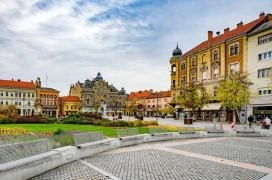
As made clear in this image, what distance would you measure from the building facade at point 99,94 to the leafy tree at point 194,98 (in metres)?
76.1

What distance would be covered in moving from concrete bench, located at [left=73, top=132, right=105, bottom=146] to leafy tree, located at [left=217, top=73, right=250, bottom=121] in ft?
109

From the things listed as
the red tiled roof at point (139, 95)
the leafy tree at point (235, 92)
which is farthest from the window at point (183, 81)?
the red tiled roof at point (139, 95)

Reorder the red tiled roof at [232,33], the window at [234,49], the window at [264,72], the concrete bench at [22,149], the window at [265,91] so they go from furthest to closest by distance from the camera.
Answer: the window at [234,49] < the red tiled roof at [232,33] < the window at [264,72] < the window at [265,91] < the concrete bench at [22,149]

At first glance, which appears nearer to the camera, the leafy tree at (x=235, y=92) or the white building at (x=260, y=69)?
the leafy tree at (x=235, y=92)

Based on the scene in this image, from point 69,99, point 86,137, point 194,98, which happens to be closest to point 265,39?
point 194,98

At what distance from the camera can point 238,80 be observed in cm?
4750

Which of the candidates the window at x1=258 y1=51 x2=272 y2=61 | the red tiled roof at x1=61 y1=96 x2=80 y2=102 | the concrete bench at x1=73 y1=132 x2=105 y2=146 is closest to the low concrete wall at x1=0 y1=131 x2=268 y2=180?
the concrete bench at x1=73 y1=132 x2=105 y2=146

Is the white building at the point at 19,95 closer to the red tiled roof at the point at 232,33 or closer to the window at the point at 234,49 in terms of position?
the red tiled roof at the point at 232,33

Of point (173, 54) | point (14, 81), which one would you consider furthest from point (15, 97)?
point (173, 54)

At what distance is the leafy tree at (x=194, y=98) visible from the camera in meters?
53.4

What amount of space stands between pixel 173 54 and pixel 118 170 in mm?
67865

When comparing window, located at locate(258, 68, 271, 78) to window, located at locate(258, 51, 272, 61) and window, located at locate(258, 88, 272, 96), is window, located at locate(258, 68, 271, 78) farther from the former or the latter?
window, located at locate(258, 88, 272, 96)

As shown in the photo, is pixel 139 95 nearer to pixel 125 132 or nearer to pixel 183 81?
pixel 183 81

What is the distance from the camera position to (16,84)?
109500 mm
